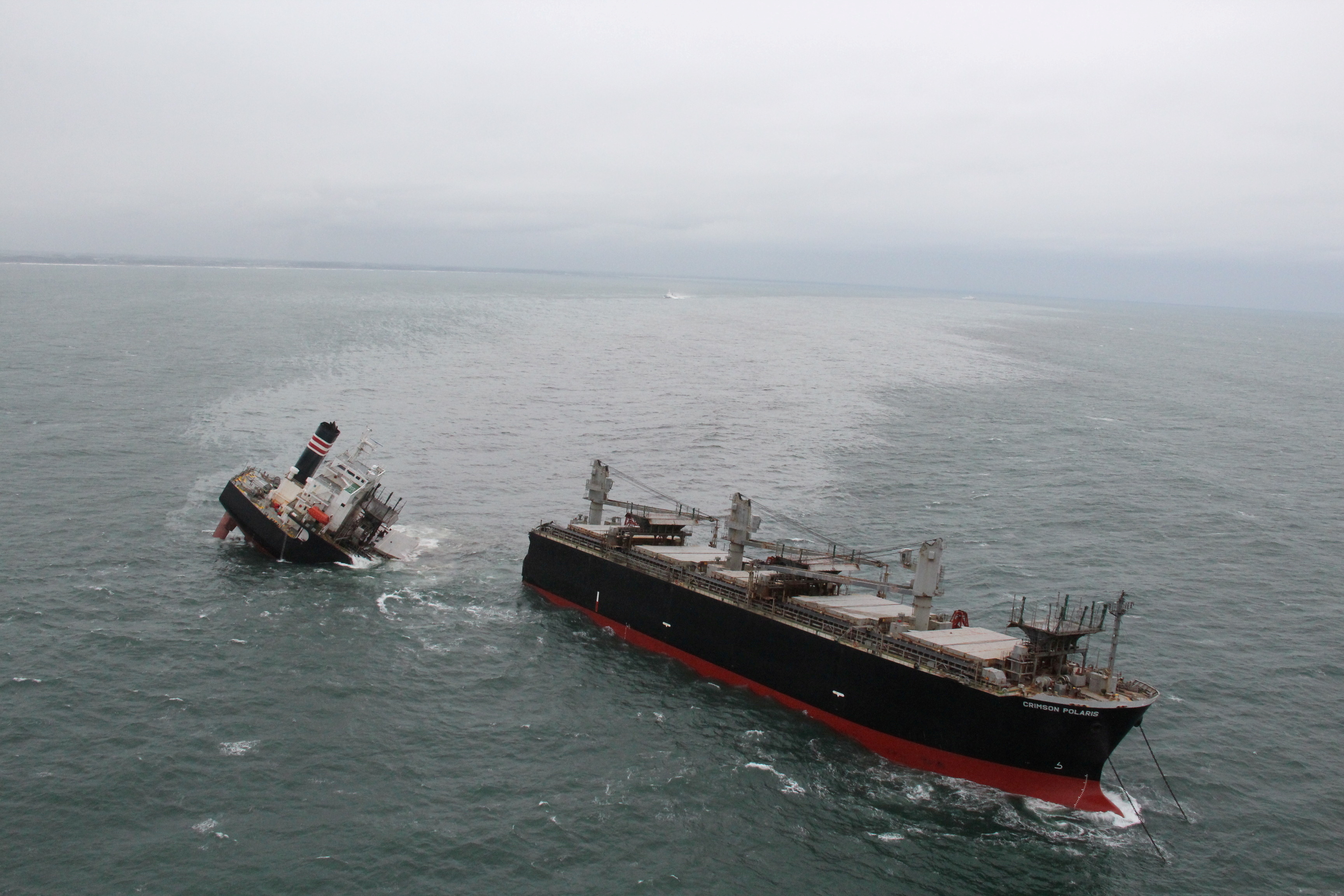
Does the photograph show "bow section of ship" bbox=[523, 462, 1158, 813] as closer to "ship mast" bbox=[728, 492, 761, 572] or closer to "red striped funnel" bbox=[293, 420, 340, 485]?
"ship mast" bbox=[728, 492, 761, 572]

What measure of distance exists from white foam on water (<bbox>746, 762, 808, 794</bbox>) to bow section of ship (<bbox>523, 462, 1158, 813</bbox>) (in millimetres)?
5313

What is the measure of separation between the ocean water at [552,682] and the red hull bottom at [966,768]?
2.64ft

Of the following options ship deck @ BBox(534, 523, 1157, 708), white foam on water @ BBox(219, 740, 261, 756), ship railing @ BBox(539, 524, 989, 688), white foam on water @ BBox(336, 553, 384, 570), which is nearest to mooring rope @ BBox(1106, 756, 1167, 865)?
ship deck @ BBox(534, 523, 1157, 708)

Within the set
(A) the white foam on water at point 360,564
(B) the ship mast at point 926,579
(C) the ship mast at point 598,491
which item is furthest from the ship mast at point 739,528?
(A) the white foam on water at point 360,564

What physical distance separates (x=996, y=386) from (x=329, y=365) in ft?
342

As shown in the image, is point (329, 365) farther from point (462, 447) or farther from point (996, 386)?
point (996, 386)

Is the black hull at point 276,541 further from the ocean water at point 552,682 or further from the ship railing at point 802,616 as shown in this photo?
the ship railing at point 802,616

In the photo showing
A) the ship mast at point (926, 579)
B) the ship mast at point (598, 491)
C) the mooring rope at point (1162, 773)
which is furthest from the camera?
the ship mast at point (598, 491)

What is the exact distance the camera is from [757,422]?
374 feet

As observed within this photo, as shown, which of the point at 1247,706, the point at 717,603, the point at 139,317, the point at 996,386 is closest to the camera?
the point at 1247,706

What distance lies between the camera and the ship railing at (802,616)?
134 ft

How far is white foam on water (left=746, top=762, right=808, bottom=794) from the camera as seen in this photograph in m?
38.1

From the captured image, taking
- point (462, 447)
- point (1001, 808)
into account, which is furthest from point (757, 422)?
point (1001, 808)

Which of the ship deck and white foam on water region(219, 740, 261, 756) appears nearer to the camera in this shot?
white foam on water region(219, 740, 261, 756)
